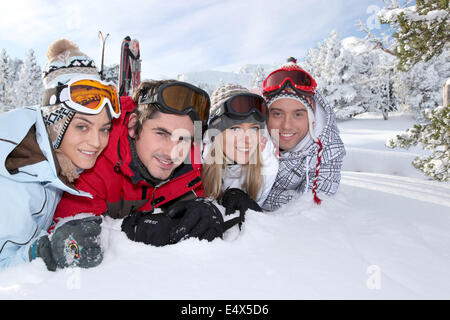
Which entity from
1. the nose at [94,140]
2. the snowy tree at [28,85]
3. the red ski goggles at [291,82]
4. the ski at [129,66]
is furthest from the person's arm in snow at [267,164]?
the snowy tree at [28,85]

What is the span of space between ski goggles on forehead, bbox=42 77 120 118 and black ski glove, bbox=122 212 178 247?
3.01 feet

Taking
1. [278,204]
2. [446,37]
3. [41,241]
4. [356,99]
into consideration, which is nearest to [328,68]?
[356,99]

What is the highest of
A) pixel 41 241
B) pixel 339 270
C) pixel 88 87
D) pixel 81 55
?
pixel 81 55

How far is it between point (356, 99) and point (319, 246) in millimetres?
32984

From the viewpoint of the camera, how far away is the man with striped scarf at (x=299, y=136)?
323 centimetres

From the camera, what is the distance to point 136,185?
265 cm

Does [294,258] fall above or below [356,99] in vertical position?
below

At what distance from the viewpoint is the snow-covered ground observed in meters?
1.31

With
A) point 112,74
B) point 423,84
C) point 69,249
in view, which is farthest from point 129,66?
point 423,84

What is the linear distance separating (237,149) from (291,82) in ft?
3.40

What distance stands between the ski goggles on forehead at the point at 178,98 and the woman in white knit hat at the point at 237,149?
1.15 ft

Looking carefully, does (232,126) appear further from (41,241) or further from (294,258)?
(41,241)

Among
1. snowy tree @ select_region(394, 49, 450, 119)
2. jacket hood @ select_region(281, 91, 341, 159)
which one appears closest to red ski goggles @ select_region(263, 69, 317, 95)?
jacket hood @ select_region(281, 91, 341, 159)

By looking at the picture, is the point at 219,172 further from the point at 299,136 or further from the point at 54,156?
the point at 54,156
